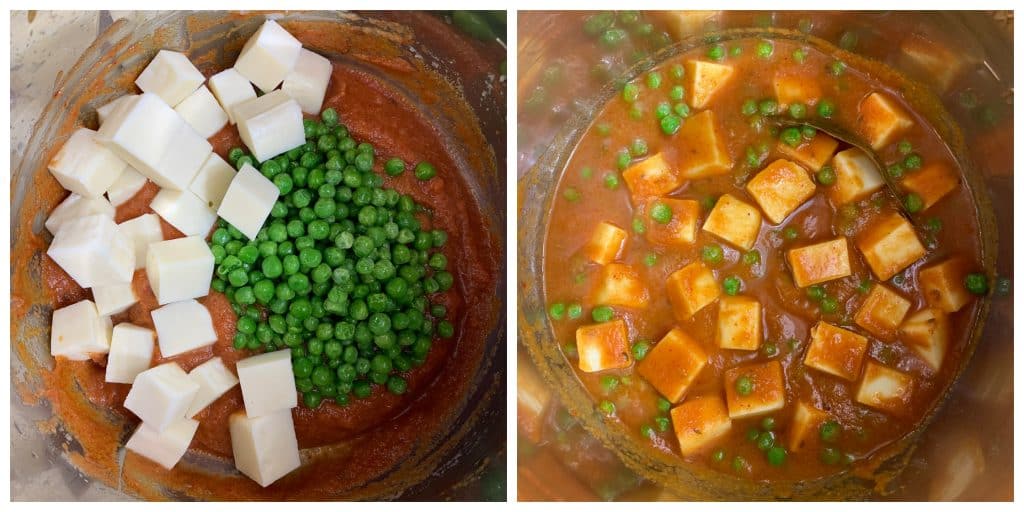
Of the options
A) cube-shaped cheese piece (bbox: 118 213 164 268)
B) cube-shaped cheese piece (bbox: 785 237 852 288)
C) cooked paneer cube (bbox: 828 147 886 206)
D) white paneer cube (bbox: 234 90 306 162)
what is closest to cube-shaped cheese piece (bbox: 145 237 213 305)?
cube-shaped cheese piece (bbox: 118 213 164 268)

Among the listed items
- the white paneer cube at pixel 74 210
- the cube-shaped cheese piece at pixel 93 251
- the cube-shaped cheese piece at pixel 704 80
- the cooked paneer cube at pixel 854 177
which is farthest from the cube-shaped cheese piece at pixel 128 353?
the cooked paneer cube at pixel 854 177

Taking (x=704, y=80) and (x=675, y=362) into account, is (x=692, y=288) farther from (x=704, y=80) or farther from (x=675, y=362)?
(x=704, y=80)

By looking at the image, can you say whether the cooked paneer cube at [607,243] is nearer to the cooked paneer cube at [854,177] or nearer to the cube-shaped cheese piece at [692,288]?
the cube-shaped cheese piece at [692,288]

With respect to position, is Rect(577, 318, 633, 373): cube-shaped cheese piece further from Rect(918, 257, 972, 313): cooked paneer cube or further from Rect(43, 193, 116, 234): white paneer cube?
Rect(43, 193, 116, 234): white paneer cube

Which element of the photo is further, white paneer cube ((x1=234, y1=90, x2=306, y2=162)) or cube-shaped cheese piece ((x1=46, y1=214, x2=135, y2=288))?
white paneer cube ((x1=234, y1=90, x2=306, y2=162))

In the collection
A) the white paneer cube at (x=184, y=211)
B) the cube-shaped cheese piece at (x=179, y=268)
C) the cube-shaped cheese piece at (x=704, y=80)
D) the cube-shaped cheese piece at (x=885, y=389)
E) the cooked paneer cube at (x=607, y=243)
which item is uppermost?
the cube-shaped cheese piece at (x=704, y=80)
